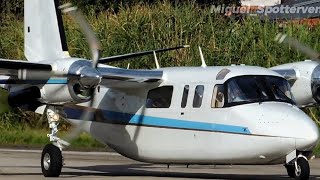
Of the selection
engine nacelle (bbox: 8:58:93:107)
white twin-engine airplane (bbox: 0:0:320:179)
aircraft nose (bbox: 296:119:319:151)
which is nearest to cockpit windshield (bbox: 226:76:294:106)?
white twin-engine airplane (bbox: 0:0:320:179)

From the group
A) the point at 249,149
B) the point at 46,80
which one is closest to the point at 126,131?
the point at 46,80

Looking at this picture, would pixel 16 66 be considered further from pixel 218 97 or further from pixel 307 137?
pixel 307 137

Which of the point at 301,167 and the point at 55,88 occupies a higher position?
the point at 55,88

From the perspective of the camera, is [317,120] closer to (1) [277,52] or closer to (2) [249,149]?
(1) [277,52]

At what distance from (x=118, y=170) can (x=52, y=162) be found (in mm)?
3081

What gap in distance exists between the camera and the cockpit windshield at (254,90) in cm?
1672

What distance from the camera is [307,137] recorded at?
1570 centimetres

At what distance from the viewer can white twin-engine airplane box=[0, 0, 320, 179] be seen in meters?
16.2

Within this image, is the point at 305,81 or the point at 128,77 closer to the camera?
the point at 128,77

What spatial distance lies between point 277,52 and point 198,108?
15.0m

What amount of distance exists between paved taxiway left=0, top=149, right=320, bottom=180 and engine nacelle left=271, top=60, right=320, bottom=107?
5.45ft

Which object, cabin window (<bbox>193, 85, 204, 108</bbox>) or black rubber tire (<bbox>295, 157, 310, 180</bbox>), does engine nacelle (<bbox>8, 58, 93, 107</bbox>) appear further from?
black rubber tire (<bbox>295, 157, 310, 180</bbox>)

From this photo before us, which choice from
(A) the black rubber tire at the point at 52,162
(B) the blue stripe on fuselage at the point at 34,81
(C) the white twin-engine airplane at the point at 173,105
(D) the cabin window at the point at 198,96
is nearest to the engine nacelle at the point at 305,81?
(C) the white twin-engine airplane at the point at 173,105

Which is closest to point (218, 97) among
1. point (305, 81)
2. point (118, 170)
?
point (305, 81)
